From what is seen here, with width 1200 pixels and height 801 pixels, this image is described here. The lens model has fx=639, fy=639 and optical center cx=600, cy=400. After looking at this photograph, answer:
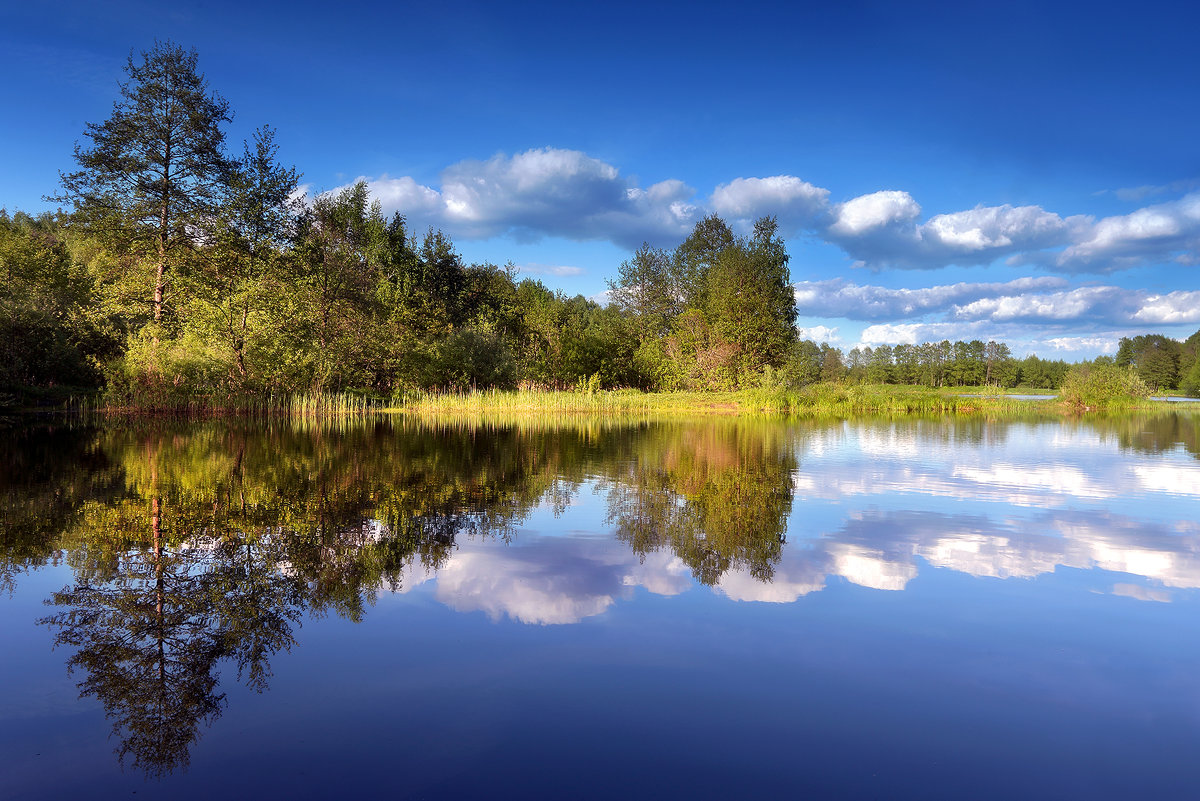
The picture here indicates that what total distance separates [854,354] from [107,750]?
488 ft

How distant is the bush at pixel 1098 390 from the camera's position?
42219 mm

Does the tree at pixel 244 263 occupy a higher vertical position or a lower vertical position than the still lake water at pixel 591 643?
higher

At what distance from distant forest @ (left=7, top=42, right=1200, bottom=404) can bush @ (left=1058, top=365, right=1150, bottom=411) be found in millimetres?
16853

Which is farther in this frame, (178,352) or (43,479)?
(178,352)

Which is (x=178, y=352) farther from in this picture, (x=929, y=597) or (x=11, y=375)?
(x=929, y=597)

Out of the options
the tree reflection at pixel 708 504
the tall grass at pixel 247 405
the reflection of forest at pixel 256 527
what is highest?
the tall grass at pixel 247 405

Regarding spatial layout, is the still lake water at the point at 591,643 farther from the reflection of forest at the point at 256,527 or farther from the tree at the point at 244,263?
the tree at the point at 244,263

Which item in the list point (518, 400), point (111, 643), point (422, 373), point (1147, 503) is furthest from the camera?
point (422, 373)

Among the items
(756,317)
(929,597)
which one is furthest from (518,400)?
(929,597)

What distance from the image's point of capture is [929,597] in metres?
5.75

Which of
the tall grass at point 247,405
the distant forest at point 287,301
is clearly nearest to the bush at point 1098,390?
the distant forest at point 287,301

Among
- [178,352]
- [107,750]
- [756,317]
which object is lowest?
[107,750]

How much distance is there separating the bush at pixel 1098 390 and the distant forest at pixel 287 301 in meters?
16.9

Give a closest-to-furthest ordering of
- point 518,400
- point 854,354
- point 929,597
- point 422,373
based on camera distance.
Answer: point 929,597 → point 518,400 → point 422,373 → point 854,354
